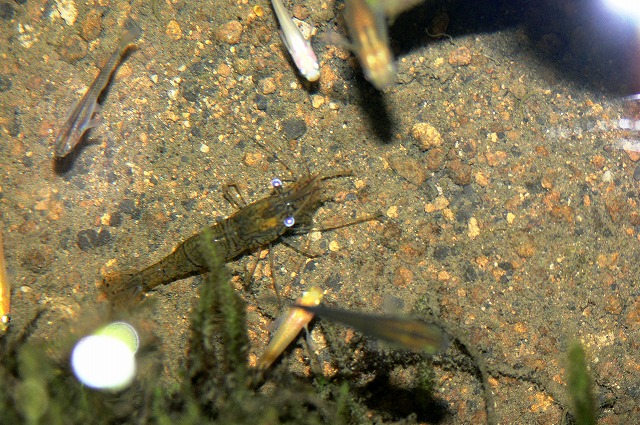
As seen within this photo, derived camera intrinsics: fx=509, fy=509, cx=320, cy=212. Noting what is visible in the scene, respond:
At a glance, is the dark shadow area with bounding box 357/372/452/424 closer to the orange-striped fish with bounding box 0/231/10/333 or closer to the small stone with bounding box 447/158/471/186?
the small stone with bounding box 447/158/471/186

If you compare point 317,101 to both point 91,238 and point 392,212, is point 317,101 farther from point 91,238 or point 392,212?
point 91,238

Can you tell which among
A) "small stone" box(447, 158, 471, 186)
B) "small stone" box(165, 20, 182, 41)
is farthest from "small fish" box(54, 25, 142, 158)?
"small stone" box(447, 158, 471, 186)

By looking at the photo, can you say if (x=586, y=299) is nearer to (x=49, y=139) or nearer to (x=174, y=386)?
(x=174, y=386)

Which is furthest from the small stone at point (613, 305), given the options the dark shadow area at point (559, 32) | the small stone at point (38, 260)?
Result: the small stone at point (38, 260)

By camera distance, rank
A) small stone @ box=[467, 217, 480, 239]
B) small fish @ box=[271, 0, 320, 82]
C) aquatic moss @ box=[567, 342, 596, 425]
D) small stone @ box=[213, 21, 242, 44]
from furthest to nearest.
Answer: small stone @ box=[213, 21, 242, 44] → small stone @ box=[467, 217, 480, 239] → small fish @ box=[271, 0, 320, 82] → aquatic moss @ box=[567, 342, 596, 425]

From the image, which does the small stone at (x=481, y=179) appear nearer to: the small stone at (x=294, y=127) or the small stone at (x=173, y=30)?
the small stone at (x=294, y=127)

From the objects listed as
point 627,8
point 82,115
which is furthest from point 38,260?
point 627,8
